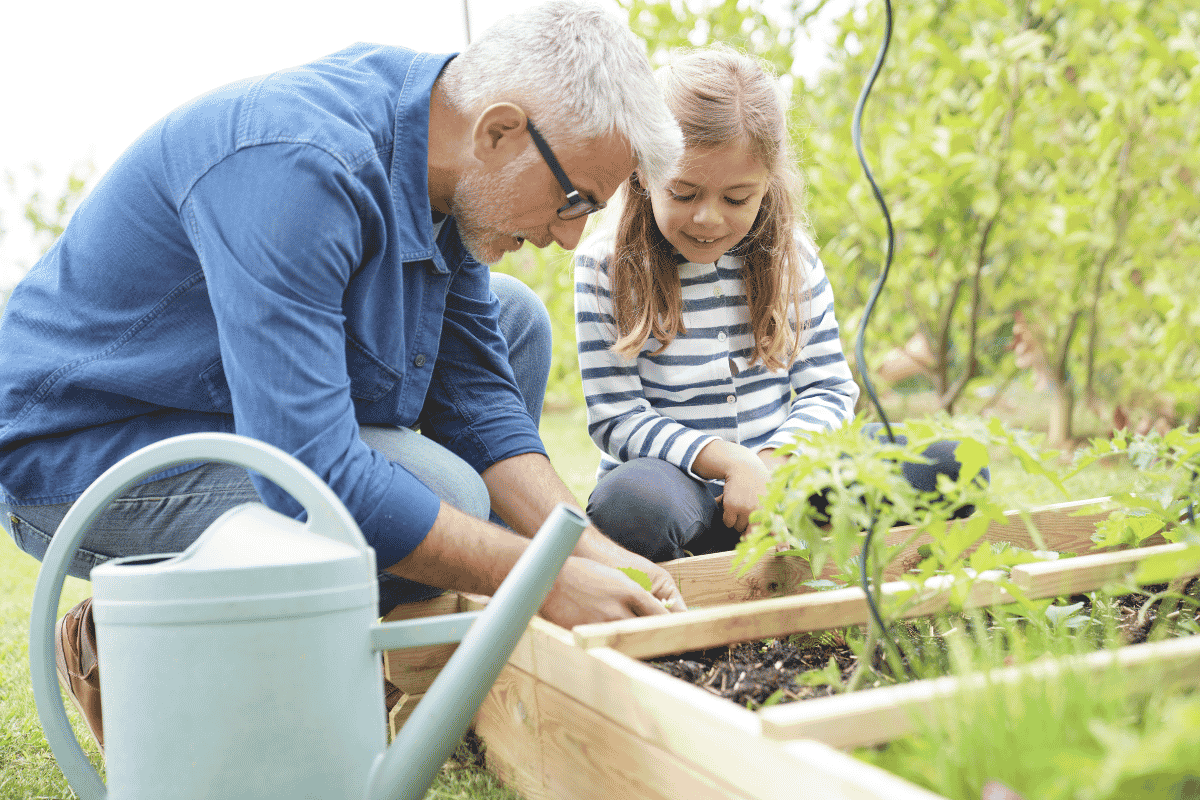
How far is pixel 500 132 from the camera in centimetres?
142

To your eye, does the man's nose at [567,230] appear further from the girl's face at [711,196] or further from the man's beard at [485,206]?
the girl's face at [711,196]

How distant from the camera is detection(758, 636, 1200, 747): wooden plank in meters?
0.74

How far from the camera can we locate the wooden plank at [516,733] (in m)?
1.21

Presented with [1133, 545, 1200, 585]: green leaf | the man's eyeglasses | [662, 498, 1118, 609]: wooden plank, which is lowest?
[662, 498, 1118, 609]: wooden plank

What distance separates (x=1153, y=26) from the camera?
3.46 m

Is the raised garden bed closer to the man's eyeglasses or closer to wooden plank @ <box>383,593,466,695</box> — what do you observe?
wooden plank @ <box>383,593,466,695</box>

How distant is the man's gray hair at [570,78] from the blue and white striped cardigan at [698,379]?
57 centimetres

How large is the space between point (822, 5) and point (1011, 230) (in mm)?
1138

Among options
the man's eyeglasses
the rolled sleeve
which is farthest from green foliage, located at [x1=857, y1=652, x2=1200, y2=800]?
the rolled sleeve

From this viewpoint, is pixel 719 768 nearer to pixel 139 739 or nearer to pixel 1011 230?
pixel 139 739

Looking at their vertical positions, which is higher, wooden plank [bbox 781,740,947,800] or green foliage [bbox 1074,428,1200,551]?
wooden plank [bbox 781,740,947,800]

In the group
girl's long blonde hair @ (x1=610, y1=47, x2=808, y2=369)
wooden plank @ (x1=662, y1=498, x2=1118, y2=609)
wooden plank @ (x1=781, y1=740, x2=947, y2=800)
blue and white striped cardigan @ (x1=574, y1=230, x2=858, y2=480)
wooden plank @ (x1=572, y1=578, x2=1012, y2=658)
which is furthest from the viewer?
blue and white striped cardigan @ (x1=574, y1=230, x2=858, y2=480)

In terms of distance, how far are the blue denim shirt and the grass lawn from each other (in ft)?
1.21

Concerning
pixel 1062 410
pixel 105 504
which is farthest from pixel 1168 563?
pixel 1062 410
